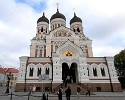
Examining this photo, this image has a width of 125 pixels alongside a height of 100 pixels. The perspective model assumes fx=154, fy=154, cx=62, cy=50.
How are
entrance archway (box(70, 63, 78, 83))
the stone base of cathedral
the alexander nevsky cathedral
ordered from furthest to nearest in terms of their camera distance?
entrance archway (box(70, 63, 78, 83)) → the alexander nevsky cathedral → the stone base of cathedral

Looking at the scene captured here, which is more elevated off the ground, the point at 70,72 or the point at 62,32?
the point at 62,32

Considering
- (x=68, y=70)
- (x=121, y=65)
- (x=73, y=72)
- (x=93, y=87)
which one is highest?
(x=121, y=65)

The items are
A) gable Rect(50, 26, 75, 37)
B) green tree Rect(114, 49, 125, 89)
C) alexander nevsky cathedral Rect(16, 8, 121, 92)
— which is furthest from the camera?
green tree Rect(114, 49, 125, 89)

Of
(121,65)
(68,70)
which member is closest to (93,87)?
(68,70)

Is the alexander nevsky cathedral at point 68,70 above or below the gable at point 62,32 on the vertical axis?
below

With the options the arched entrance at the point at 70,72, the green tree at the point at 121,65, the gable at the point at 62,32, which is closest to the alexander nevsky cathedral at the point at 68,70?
the arched entrance at the point at 70,72

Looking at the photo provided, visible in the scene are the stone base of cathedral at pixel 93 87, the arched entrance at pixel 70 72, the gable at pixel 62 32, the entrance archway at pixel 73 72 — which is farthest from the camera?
the gable at pixel 62 32

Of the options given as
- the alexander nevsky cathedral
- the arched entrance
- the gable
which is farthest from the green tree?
the arched entrance

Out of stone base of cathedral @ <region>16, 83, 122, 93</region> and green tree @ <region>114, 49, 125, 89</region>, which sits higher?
green tree @ <region>114, 49, 125, 89</region>

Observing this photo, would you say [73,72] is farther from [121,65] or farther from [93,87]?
[121,65]

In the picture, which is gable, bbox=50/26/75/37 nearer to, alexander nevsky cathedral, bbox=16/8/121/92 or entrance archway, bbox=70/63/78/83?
alexander nevsky cathedral, bbox=16/8/121/92

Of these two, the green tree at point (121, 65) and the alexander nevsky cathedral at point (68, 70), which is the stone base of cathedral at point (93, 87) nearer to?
the alexander nevsky cathedral at point (68, 70)

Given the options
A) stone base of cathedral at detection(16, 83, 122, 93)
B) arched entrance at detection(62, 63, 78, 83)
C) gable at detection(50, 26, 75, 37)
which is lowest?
stone base of cathedral at detection(16, 83, 122, 93)

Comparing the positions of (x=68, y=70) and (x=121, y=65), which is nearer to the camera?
(x=68, y=70)
